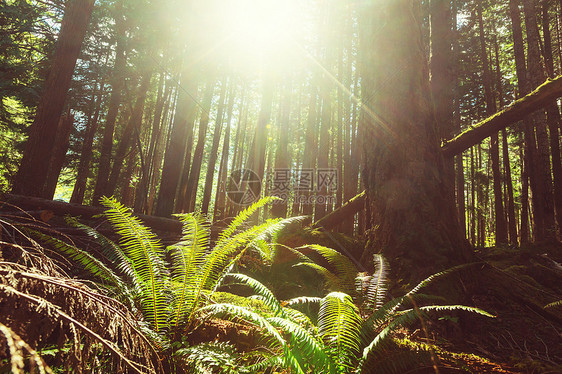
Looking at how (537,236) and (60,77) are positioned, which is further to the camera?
(537,236)

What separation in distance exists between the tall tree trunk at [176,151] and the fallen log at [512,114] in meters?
7.81

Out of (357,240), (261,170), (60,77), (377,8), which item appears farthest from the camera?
(261,170)

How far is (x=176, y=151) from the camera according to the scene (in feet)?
30.5

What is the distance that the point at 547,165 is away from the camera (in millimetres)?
9633

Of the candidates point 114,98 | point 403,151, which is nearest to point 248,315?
point 403,151

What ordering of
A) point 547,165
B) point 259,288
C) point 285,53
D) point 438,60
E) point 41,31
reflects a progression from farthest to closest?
point 285,53 → point 41,31 → point 547,165 → point 438,60 → point 259,288

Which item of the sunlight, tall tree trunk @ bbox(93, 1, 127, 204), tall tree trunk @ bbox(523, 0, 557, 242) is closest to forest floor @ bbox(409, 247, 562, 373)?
tall tree trunk @ bbox(523, 0, 557, 242)

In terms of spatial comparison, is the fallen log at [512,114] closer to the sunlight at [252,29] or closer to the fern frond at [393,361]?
the fern frond at [393,361]

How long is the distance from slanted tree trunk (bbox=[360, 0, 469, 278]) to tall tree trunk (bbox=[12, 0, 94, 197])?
6260 millimetres

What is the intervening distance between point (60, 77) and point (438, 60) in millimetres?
10715

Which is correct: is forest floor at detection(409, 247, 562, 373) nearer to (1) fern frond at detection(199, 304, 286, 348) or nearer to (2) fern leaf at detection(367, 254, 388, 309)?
(2) fern leaf at detection(367, 254, 388, 309)

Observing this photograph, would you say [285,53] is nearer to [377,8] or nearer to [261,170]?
[261,170]

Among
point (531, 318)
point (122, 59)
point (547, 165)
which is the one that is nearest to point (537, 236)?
point (547, 165)

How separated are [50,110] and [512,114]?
8.46 metres
